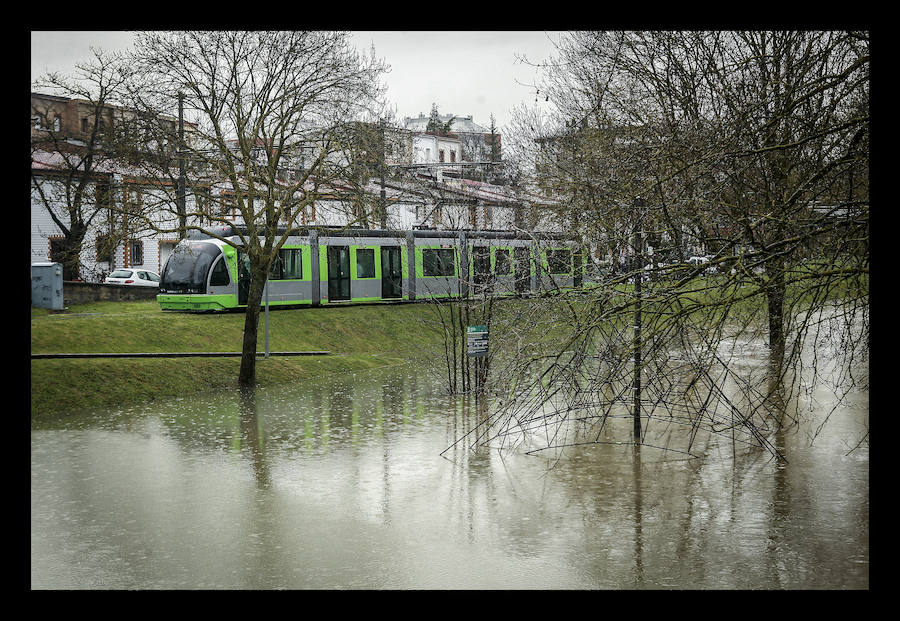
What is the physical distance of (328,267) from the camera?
39000 mm

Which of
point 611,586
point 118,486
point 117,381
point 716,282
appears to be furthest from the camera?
point 117,381

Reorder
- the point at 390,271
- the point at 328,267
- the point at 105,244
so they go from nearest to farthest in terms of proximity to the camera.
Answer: the point at 105,244, the point at 328,267, the point at 390,271

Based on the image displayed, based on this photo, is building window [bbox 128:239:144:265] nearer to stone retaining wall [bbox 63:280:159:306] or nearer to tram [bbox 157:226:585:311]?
stone retaining wall [bbox 63:280:159:306]

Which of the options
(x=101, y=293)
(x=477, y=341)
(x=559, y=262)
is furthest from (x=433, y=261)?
(x=559, y=262)

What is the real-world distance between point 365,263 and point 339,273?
1.30 m

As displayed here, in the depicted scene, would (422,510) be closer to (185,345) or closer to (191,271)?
(185,345)

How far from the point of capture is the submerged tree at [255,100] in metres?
23.7

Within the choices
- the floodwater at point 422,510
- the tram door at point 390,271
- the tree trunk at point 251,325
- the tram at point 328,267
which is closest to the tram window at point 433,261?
the tram at point 328,267

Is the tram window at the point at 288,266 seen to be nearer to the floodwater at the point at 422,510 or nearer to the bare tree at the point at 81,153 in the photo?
the bare tree at the point at 81,153
